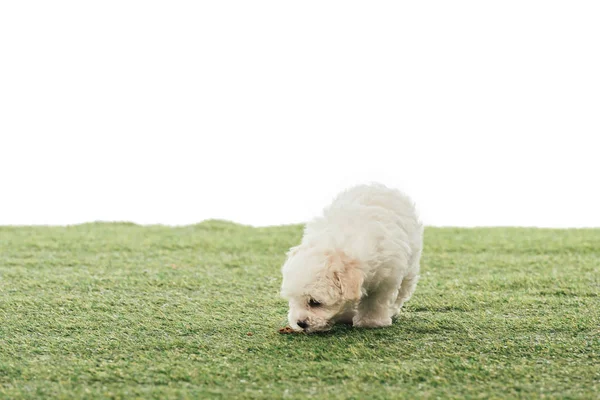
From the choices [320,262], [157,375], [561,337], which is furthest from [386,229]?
[157,375]

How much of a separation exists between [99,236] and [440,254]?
9.60 feet

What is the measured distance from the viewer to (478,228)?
6871mm

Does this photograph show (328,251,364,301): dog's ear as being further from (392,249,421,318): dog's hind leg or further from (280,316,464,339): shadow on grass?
(392,249,421,318): dog's hind leg

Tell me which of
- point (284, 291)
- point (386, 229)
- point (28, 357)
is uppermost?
point (386, 229)

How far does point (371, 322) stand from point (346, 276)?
39 cm

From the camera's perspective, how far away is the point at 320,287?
3211 mm

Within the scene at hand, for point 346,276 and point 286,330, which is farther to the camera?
point 286,330

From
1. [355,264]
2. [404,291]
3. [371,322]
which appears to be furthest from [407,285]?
[355,264]

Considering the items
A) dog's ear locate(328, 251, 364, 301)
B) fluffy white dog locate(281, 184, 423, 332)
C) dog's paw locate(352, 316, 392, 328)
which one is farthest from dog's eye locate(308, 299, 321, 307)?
dog's paw locate(352, 316, 392, 328)

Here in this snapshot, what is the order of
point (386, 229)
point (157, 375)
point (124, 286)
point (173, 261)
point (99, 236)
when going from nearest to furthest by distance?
point (157, 375) → point (386, 229) → point (124, 286) → point (173, 261) → point (99, 236)

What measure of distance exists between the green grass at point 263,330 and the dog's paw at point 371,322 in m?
0.06

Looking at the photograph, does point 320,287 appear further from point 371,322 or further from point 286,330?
point 371,322

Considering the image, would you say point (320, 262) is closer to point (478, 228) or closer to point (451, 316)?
point (451, 316)

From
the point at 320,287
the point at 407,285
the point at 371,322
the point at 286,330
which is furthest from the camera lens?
the point at 407,285
